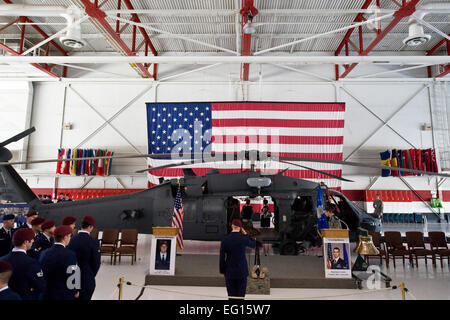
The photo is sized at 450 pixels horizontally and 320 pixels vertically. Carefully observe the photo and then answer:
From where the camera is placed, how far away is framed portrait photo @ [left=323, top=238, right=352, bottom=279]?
5.22 metres

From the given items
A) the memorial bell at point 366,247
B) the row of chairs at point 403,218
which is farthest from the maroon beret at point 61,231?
the row of chairs at point 403,218

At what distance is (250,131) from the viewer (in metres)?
11.4

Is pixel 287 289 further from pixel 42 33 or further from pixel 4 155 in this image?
pixel 42 33

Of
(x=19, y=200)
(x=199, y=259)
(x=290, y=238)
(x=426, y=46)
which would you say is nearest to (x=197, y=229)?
(x=199, y=259)

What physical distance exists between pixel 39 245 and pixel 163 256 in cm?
219

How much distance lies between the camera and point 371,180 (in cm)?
1298

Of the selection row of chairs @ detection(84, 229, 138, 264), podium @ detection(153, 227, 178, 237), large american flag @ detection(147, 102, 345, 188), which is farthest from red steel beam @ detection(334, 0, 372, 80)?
row of chairs @ detection(84, 229, 138, 264)

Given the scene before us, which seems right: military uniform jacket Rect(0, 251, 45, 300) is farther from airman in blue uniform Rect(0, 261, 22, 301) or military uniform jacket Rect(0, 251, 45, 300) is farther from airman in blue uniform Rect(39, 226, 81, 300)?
airman in blue uniform Rect(0, 261, 22, 301)

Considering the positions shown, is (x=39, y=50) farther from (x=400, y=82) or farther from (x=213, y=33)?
(x=400, y=82)

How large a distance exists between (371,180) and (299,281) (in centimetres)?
949

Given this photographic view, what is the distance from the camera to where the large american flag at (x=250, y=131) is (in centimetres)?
1121

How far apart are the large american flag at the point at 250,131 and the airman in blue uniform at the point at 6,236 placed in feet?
22.3

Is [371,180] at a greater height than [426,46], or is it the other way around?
[426,46]

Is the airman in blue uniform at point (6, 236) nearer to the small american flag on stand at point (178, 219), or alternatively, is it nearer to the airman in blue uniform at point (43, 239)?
the airman in blue uniform at point (43, 239)
